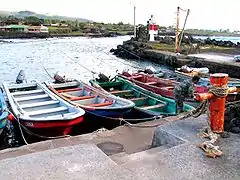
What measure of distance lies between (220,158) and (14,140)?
704cm

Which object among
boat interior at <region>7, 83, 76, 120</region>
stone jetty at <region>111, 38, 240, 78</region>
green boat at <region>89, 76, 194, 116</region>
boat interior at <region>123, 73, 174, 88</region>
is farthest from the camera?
stone jetty at <region>111, 38, 240, 78</region>

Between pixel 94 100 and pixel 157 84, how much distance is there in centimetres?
409

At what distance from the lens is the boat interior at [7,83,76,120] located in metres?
8.56

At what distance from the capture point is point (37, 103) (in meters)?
9.59

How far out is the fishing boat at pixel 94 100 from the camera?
28.8 ft

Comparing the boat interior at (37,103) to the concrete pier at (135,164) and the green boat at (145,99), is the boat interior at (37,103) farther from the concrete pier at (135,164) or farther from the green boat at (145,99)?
the concrete pier at (135,164)

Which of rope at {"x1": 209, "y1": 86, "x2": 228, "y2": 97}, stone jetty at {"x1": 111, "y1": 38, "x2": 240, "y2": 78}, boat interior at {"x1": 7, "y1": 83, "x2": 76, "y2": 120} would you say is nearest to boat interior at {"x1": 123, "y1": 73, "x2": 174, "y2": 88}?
boat interior at {"x1": 7, "y1": 83, "x2": 76, "y2": 120}

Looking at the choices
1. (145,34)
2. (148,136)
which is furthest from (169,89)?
Answer: (145,34)

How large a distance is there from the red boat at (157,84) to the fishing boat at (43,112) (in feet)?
13.9

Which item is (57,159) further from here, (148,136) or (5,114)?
(5,114)

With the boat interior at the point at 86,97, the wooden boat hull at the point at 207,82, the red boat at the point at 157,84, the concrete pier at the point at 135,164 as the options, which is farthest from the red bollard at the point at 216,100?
the red boat at the point at 157,84

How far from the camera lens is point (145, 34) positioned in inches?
1703

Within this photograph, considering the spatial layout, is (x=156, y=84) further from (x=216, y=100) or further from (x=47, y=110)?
(x=216, y=100)

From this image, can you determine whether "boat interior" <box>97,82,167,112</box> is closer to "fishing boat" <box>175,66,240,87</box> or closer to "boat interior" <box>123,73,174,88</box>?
"boat interior" <box>123,73,174,88</box>
